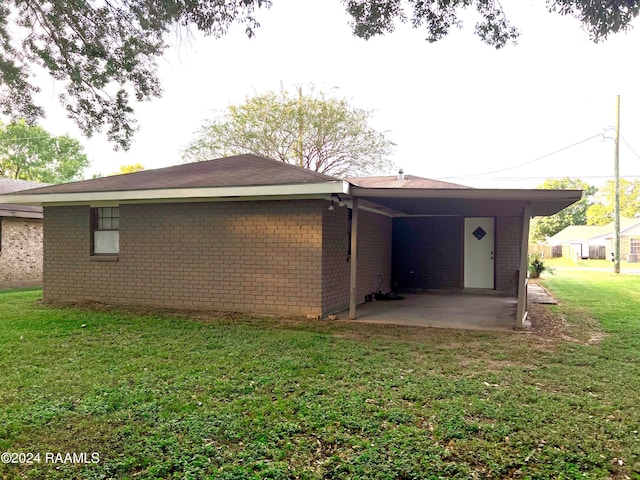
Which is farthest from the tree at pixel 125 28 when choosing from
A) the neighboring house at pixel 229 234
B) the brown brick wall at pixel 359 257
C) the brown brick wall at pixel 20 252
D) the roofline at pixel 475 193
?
the brown brick wall at pixel 20 252

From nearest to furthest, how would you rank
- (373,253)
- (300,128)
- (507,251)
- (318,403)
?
(318,403)
(373,253)
(507,251)
(300,128)

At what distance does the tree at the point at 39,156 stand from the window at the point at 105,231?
31397 millimetres

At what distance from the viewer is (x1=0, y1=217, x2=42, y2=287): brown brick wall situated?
1335 centimetres

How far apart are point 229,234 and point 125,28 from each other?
12.1 feet

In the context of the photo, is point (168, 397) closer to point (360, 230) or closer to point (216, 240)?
point (216, 240)

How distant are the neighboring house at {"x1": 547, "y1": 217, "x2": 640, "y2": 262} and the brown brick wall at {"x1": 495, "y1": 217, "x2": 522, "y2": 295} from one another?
2624cm

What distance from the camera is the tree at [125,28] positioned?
6680mm

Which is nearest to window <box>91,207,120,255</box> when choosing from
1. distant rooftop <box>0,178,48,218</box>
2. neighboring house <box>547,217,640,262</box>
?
distant rooftop <box>0,178,48,218</box>

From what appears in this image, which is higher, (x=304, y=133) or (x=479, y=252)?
(x=304, y=133)

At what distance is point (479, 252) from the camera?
41.2 feet

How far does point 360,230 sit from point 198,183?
3596 millimetres

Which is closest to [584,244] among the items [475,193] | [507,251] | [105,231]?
[507,251]

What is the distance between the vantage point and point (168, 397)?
154 inches

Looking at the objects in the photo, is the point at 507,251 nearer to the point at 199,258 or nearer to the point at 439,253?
the point at 439,253
